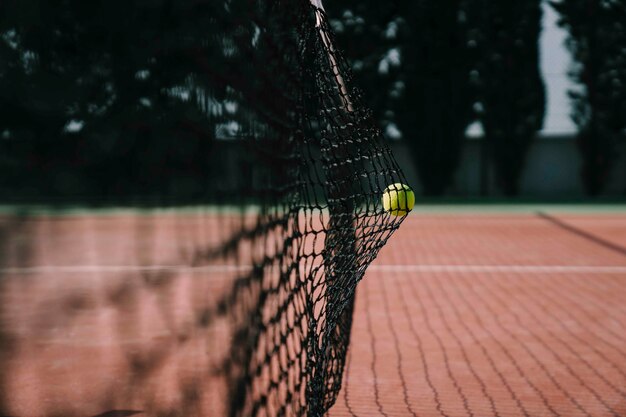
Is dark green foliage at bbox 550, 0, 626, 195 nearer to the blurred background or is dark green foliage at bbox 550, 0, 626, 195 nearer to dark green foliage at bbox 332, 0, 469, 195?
the blurred background

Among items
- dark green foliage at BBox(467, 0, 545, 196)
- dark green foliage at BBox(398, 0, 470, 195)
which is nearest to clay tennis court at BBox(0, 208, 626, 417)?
dark green foliage at BBox(398, 0, 470, 195)

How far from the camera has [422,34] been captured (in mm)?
21266

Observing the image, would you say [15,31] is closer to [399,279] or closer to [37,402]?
[37,402]

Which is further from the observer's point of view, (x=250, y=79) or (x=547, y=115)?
(x=547, y=115)

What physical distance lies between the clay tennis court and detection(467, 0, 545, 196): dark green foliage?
12406mm

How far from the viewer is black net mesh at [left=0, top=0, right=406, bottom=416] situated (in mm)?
1369

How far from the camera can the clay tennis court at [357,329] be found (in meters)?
1.77

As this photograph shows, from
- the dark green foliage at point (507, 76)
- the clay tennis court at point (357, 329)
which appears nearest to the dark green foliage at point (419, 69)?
the dark green foliage at point (507, 76)

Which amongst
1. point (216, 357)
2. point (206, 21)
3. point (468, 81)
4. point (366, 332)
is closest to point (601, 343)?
point (366, 332)

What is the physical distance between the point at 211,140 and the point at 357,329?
359cm

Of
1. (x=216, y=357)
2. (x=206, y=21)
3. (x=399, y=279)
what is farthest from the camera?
(x=399, y=279)

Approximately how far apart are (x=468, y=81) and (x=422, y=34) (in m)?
1.93

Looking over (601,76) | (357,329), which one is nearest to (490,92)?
(601,76)

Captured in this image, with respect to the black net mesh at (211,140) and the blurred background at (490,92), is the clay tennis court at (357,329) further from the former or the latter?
the blurred background at (490,92)
